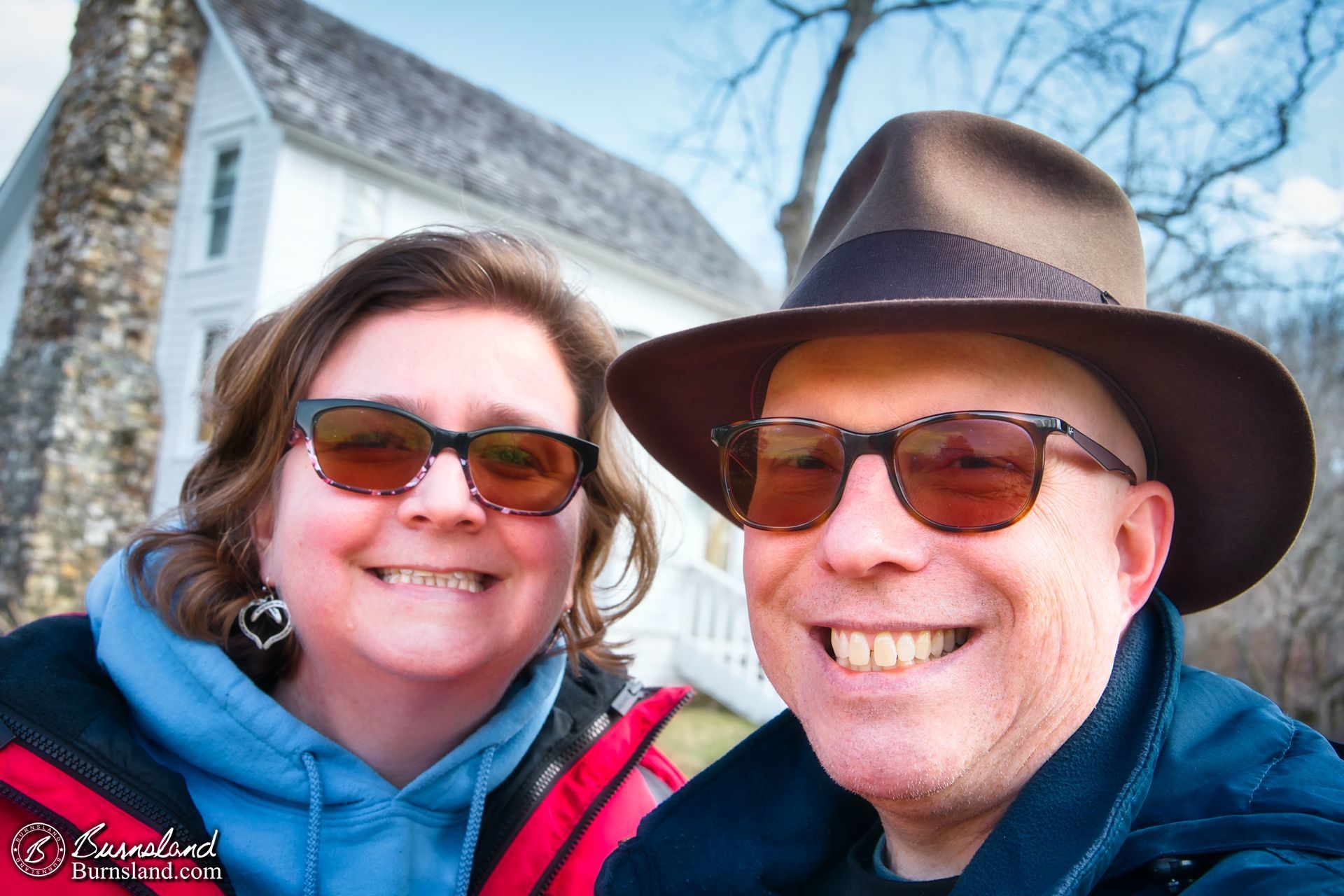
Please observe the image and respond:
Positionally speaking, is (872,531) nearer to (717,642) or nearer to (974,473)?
(974,473)

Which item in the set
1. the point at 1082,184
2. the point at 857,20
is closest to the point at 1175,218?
the point at 857,20

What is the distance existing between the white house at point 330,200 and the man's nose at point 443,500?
8.07 meters

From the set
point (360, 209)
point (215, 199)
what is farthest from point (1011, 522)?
point (215, 199)

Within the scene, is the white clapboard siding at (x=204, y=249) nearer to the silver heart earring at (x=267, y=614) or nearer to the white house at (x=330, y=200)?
the white house at (x=330, y=200)

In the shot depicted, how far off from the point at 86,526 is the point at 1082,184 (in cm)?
1230

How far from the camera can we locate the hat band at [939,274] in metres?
1.51

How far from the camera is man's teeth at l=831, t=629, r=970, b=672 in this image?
1.47 metres

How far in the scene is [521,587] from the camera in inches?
85.0

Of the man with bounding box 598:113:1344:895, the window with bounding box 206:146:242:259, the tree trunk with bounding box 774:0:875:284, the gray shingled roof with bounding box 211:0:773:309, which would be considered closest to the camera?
the man with bounding box 598:113:1344:895

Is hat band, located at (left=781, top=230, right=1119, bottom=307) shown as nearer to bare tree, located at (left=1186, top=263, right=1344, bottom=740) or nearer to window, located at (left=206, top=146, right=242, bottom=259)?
bare tree, located at (left=1186, top=263, right=1344, bottom=740)

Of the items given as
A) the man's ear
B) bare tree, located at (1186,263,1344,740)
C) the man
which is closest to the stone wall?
the man

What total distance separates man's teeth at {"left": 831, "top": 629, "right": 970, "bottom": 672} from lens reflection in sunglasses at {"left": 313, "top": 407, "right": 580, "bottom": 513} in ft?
2.99


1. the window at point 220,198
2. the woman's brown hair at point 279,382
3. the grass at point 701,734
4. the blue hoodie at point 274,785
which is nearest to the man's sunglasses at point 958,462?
the woman's brown hair at point 279,382

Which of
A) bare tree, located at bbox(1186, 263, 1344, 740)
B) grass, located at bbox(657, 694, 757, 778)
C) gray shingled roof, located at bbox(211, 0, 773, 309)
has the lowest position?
grass, located at bbox(657, 694, 757, 778)
